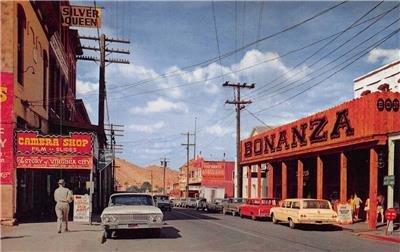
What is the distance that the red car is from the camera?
29.3 metres

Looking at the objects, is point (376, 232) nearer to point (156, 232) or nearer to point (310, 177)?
point (156, 232)

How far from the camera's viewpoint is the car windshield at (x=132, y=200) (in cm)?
1778

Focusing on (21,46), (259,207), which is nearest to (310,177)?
(259,207)

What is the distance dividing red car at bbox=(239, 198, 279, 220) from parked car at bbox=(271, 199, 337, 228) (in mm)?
4284

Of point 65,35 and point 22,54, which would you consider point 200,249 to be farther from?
point 65,35

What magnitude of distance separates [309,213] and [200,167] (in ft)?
212

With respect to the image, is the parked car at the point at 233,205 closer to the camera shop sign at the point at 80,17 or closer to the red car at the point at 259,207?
the red car at the point at 259,207

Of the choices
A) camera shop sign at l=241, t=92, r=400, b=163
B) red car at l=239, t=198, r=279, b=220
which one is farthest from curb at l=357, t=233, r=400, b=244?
red car at l=239, t=198, r=279, b=220

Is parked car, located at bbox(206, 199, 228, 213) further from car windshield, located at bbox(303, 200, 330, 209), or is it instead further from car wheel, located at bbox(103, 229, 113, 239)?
car wheel, located at bbox(103, 229, 113, 239)

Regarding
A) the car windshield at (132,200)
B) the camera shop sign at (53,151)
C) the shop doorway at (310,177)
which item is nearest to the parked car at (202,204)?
the shop doorway at (310,177)

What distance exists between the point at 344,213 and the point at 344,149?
352 centimetres

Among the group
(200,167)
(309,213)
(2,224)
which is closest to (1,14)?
(2,224)

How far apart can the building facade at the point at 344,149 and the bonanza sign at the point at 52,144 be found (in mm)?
12564

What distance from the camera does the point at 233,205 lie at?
36.3 m
